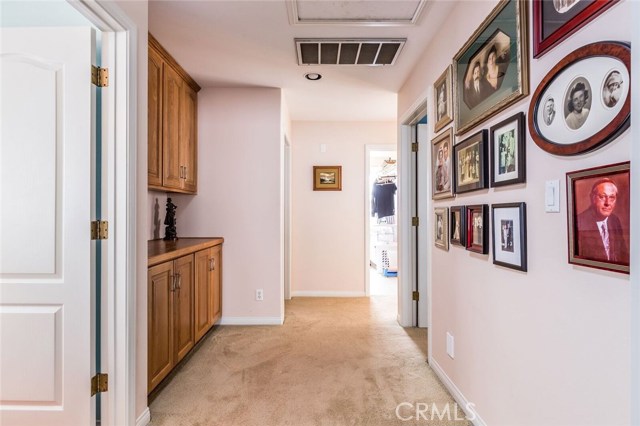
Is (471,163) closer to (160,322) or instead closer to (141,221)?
(141,221)

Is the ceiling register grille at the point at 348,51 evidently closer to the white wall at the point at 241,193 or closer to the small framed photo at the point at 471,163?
the white wall at the point at 241,193

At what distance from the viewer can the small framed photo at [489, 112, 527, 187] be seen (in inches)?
51.4

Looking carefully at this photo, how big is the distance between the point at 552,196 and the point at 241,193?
8.85 ft

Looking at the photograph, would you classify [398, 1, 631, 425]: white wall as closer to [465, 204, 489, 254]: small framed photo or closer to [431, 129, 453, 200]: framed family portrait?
[465, 204, 489, 254]: small framed photo

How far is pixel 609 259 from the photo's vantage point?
2.96ft

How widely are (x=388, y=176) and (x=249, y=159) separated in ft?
14.1

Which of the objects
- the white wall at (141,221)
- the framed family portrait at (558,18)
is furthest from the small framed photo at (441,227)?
the white wall at (141,221)

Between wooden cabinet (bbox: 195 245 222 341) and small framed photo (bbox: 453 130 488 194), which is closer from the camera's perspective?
small framed photo (bbox: 453 130 488 194)

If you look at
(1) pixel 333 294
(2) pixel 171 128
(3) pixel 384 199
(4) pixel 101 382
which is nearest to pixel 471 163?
(4) pixel 101 382

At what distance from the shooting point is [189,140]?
121 inches

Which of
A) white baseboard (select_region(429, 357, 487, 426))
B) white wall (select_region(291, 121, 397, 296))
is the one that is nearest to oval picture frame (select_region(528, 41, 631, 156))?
white baseboard (select_region(429, 357, 487, 426))

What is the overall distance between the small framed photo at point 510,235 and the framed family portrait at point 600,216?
0.81 ft

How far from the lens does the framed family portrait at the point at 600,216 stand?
86 cm

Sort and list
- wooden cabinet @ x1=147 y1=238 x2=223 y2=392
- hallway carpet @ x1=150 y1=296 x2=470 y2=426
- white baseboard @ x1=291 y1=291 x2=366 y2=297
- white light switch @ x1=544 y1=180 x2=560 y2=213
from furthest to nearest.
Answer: white baseboard @ x1=291 y1=291 x2=366 y2=297
wooden cabinet @ x1=147 y1=238 x2=223 y2=392
hallway carpet @ x1=150 y1=296 x2=470 y2=426
white light switch @ x1=544 y1=180 x2=560 y2=213
